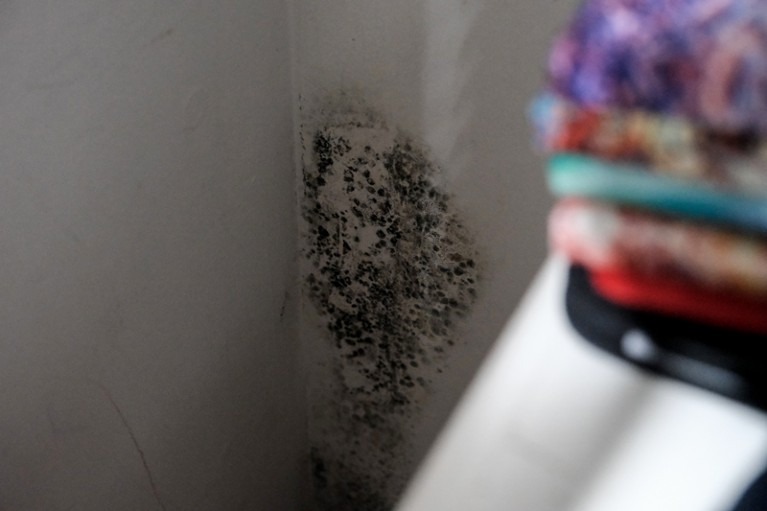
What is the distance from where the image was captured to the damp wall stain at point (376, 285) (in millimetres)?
906

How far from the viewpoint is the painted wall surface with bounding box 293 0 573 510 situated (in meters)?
0.78

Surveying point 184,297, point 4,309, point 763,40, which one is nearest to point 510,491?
point 763,40

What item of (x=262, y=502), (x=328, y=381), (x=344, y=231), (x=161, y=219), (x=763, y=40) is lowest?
(x=262, y=502)

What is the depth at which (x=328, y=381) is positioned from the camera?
1142 mm

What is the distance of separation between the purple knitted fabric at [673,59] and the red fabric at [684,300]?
58mm

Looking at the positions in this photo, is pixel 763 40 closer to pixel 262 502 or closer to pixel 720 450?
pixel 720 450

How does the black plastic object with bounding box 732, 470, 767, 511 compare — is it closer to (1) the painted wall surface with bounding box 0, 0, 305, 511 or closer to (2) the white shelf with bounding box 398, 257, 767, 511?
(2) the white shelf with bounding box 398, 257, 767, 511

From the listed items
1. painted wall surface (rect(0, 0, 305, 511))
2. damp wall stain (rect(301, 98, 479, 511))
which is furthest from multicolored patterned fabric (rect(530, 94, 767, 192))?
damp wall stain (rect(301, 98, 479, 511))

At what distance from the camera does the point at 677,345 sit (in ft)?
0.82

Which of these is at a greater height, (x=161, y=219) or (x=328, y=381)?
(x=161, y=219)

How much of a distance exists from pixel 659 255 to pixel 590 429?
3.4 inches

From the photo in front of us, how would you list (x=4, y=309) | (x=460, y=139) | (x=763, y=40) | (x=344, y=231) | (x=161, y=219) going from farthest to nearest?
(x=344, y=231) < (x=460, y=139) < (x=161, y=219) < (x=4, y=309) < (x=763, y=40)

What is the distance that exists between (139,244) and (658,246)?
0.59 meters

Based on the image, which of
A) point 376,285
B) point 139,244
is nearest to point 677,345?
point 139,244
